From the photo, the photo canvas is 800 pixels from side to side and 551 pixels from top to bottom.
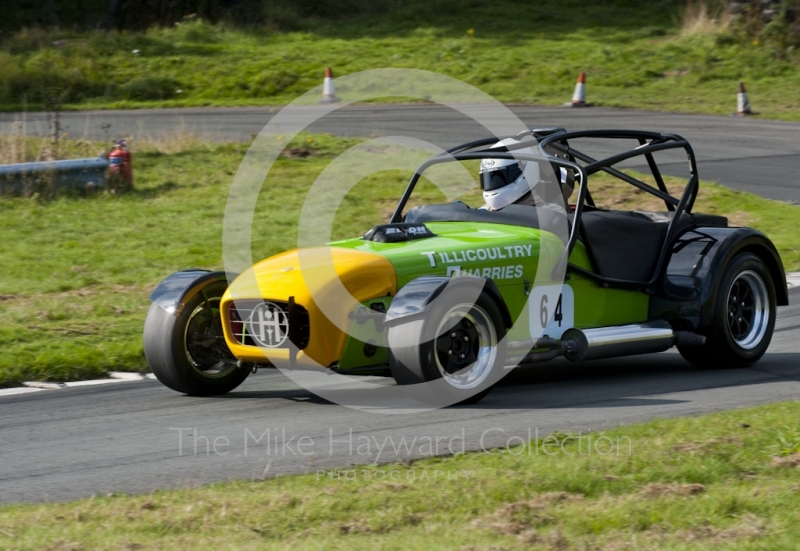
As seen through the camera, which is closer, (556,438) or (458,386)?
(556,438)

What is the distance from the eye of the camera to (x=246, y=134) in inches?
806

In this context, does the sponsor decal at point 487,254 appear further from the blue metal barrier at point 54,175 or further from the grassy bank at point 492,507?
the blue metal barrier at point 54,175

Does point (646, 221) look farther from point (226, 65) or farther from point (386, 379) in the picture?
point (226, 65)

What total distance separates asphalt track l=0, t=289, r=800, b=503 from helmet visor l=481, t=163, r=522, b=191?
1.35m

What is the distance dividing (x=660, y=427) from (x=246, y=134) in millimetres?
15261

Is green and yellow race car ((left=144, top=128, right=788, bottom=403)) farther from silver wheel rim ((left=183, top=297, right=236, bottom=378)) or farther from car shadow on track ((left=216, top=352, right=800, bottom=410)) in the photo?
car shadow on track ((left=216, top=352, right=800, bottom=410))

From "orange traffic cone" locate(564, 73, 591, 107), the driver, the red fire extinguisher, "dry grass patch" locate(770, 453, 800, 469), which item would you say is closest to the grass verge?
the red fire extinguisher

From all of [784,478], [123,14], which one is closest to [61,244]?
[784,478]

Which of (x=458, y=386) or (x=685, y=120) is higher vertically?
(x=685, y=120)

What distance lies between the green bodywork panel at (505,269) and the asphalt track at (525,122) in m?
8.80

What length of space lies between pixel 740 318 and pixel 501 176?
81.3 inches

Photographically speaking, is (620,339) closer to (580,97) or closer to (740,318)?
(740,318)

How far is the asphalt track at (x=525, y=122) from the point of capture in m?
17.6

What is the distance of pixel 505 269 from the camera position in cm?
725
